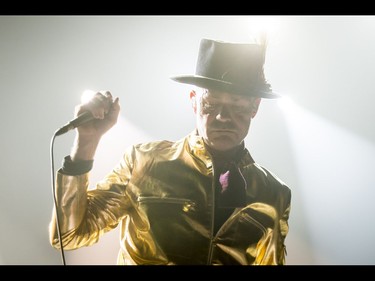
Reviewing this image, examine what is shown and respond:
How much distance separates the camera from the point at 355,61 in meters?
2.04

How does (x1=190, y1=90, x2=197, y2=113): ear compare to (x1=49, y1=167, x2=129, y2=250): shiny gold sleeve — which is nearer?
(x1=49, y1=167, x2=129, y2=250): shiny gold sleeve

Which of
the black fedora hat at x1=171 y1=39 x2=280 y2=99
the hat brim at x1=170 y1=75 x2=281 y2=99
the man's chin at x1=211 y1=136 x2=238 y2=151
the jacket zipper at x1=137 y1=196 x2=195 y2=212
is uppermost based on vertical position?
the black fedora hat at x1=171 y1=39 x2=280 y2=99

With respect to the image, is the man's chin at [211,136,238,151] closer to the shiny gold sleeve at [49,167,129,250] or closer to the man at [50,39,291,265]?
the man at [50,39,291,265]

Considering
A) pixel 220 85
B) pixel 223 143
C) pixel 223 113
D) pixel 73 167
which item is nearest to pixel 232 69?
pixel 220 85

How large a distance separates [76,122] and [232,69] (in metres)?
0.75

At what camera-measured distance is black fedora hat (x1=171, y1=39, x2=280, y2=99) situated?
1.87m

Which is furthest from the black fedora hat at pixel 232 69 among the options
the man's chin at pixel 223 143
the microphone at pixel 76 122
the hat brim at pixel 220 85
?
the microphone at pixel 76 122

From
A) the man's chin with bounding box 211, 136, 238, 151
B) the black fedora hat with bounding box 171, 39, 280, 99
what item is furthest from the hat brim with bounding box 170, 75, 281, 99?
the man's chin with bounding box 211, 136, 238, 151

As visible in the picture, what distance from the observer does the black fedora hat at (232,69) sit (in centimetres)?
187

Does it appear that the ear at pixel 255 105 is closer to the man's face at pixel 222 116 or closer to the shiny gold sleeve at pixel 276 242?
the man's face at pixel 222 116

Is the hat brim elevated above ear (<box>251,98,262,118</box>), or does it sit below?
above

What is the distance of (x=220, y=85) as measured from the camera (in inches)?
73.3

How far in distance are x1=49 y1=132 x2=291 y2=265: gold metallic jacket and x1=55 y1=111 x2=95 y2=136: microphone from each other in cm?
32
